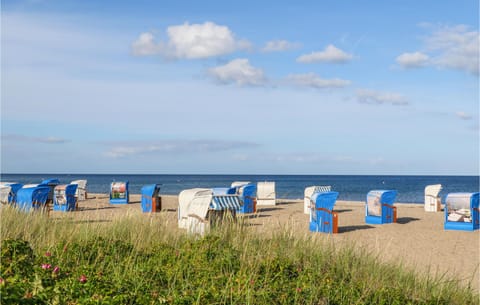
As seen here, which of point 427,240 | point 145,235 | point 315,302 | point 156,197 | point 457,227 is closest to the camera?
point 315,302

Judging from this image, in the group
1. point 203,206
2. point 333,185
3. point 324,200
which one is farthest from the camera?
point 333,185

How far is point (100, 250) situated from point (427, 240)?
10.9 metres

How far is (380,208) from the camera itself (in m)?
18.9

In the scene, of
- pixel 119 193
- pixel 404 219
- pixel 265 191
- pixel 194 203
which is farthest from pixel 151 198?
pixel 404 219

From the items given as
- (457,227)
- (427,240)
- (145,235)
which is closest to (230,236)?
(145,235)

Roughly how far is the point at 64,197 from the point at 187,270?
18082mm

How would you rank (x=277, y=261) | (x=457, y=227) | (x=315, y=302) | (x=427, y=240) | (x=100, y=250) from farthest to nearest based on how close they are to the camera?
1. (x=457, y=227)
2. (x=427, y=240)
3. (x=100, y=250)
4. (x=277, y=261)
5. (x=315, y=302)

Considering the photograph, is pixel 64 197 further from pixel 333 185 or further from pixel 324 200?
pixel 333 185

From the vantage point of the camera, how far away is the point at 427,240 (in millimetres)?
14719

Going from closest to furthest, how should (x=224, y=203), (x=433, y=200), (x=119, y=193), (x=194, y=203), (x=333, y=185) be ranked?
(x=194, y=203) → (x=224, y=203) → (x=433, y=200) → (x=119, y=193) → (x=333, y=185)

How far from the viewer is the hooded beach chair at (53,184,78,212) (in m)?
22.3

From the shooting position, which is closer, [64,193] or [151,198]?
[64,193]

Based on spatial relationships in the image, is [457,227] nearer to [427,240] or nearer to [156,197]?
[427,240]

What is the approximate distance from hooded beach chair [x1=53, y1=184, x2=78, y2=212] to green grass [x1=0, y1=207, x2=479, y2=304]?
1468 centimetres
